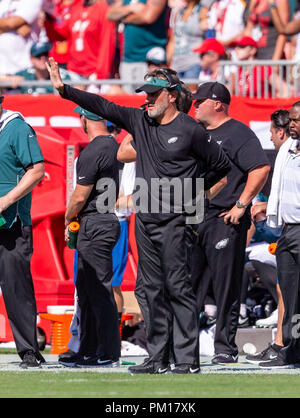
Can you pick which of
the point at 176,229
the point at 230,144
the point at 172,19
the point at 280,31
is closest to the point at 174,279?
the point at 176,229

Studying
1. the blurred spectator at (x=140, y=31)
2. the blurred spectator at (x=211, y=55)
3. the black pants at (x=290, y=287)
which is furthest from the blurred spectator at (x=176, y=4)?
the black pants at (x=290, y=287)

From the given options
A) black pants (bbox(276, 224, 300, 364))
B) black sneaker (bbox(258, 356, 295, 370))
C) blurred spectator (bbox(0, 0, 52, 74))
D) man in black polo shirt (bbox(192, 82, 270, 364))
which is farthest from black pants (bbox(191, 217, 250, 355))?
blurred spectator (bbox(0, 0, 52, 74))

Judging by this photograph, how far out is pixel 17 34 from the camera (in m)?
15.5

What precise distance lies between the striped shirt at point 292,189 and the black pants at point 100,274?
143 centimetres

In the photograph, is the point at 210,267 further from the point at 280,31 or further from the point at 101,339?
the point at 280,31

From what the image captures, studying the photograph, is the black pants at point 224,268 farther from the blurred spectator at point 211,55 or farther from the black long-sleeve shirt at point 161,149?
the blurred spectator at point 211,55

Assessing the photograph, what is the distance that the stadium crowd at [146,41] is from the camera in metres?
14.2

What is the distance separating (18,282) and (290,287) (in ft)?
7.26

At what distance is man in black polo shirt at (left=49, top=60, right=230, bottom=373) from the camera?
8.41m

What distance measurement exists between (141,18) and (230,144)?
19.4 feet

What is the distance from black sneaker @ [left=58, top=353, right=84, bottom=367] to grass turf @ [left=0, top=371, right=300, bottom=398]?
35.1 inches

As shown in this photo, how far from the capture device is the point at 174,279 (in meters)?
8.39

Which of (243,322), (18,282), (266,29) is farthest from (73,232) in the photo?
(266,29)

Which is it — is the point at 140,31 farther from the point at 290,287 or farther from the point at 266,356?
the point at 290,287
